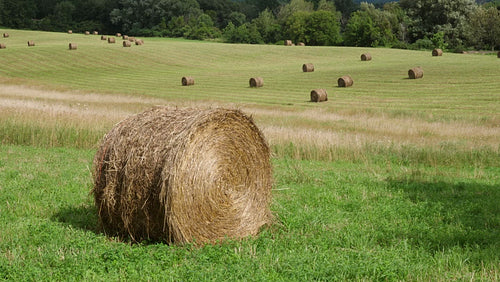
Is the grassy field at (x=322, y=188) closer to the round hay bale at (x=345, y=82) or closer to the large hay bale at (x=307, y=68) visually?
the round hay bale at (x=345, y=82)

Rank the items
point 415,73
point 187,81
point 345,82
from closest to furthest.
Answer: point 345,82, point 415,73, point 187,81

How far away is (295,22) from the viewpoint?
9344 cm

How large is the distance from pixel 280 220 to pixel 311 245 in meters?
1.27

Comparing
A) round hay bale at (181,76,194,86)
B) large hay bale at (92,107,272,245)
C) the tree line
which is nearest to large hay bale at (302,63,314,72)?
round hay bale at (181,76,194,86)

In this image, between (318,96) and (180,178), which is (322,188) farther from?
(318,96)

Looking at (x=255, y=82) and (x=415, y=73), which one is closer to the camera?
(x=415, y=73)

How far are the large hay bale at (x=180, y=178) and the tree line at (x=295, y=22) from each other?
69.8 metres

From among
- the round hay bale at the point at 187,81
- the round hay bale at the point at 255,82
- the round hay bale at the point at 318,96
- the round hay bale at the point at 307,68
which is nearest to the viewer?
the round hay bale at the point at 318,96

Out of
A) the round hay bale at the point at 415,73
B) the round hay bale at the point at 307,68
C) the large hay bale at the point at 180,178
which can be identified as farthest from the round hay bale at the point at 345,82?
the large hay bale at the point at 180,178

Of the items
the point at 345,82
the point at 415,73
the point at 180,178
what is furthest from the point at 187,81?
the point at 180,178

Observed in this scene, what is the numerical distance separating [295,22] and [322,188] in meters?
85.7

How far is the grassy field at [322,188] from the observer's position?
6.47 metres

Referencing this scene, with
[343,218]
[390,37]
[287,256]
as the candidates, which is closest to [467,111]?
[343,218]

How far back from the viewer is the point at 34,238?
23.9ft
